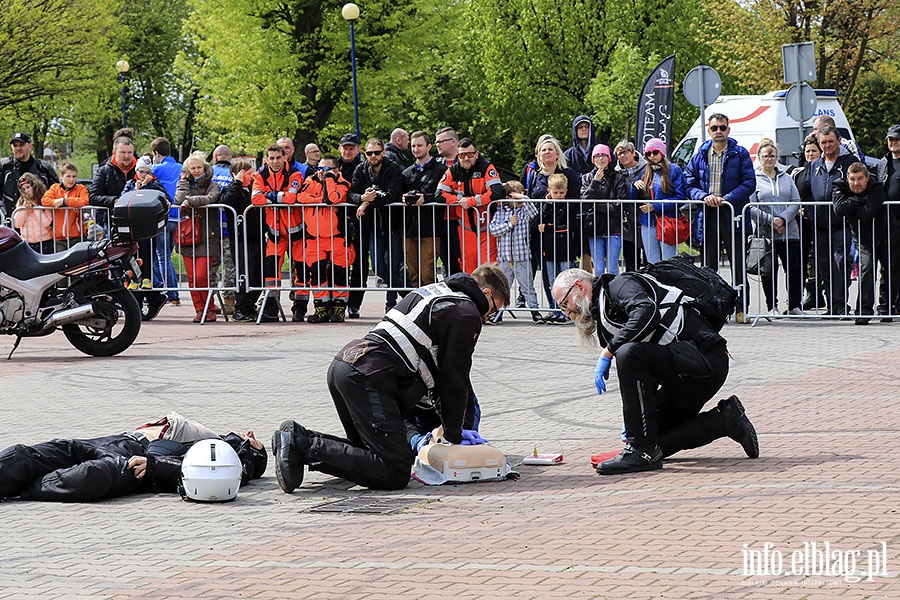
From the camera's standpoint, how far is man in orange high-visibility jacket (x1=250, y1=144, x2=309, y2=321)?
52.4ft

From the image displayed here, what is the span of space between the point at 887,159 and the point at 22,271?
8820mm

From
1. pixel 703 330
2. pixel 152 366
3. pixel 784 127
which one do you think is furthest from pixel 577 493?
pixel 784 127

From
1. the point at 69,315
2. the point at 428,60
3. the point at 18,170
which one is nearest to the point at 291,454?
the point at 69,315

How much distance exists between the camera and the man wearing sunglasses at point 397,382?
23.7ft

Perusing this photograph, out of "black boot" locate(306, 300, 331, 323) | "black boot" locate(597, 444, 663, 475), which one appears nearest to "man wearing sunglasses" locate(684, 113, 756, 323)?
"black boot" locate(306, 300, 331, 323)

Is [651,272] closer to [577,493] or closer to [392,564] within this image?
[577,493]

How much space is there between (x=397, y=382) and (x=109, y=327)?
655cm

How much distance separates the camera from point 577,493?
716cm

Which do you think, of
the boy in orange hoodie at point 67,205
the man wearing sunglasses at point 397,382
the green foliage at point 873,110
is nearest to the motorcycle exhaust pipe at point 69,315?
the boy in orange hoodie at point 67,205

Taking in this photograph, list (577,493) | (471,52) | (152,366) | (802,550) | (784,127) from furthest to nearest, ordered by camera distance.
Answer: (471,52) < (784,127) < (152,366) < (577,493) < (802,550)

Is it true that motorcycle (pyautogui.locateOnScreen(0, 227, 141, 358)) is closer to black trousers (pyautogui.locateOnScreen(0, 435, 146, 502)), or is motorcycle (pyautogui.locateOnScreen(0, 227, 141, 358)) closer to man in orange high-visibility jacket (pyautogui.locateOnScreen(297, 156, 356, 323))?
man in orange high-visibility jacket (pyautogui.locateOnScreen(297, 156, 356, 323))

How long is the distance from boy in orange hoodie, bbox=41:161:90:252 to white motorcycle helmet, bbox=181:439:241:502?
32.6 ft

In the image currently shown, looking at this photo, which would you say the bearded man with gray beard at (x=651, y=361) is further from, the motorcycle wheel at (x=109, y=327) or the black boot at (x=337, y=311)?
the black boot at (x=337, y=311)

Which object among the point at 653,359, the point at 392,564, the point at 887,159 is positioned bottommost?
the point at 392,564
